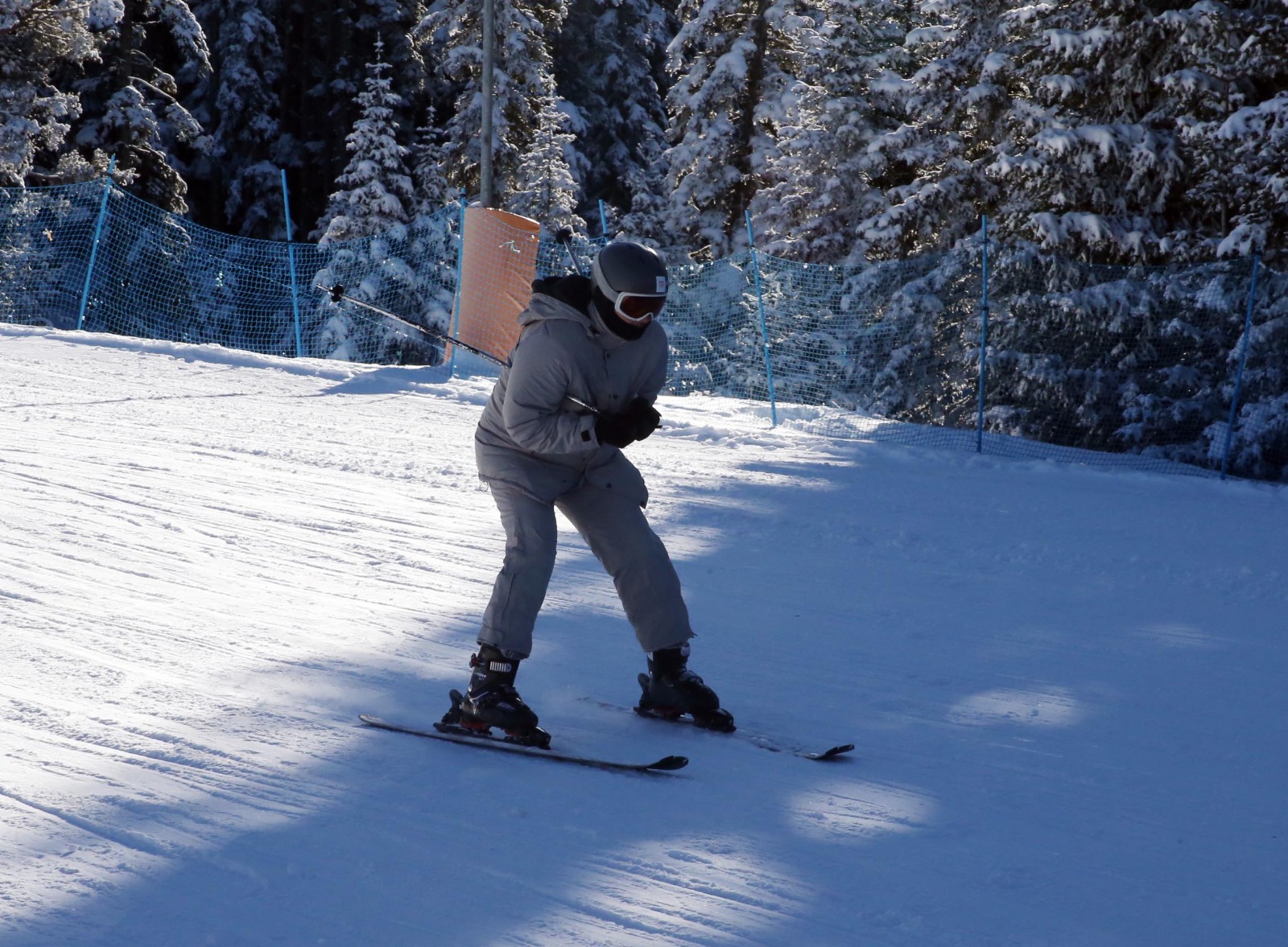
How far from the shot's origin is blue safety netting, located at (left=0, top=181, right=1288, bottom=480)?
12.0m

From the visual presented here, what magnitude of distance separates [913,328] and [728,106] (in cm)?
1379

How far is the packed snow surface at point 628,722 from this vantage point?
2.91 metres

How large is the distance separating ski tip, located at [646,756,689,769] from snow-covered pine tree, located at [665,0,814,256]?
Result: 75.2ft

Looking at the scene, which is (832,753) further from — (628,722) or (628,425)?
(628,425)

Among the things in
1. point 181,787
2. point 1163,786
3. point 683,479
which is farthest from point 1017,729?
point 683,479

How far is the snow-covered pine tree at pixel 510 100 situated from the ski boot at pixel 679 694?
2233cm

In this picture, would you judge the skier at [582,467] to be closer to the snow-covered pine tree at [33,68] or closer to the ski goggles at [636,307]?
the ski goggles at [636,307]

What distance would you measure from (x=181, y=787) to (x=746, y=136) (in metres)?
25.4

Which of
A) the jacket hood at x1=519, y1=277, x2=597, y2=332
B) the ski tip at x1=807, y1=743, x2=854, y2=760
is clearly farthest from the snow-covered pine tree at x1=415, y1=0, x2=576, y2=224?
the ski tip at x1=807, y1=743, x2=854, y2=760

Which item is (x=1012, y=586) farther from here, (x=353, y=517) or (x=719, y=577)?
(x=353, y=517)

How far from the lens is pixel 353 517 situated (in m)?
7.01

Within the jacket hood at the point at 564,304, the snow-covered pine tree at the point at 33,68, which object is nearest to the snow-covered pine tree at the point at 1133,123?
the jacket hood at the point at 564,304

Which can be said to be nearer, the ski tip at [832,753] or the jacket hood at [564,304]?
the jacket hood at [564,304]

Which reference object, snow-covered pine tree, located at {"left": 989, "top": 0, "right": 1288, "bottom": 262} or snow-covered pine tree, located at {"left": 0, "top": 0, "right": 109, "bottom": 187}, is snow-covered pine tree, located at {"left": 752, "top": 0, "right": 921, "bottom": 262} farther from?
snow-covered pine tree, located at {"left": 0, "top": 0, "right": 109, "bottom": 187}
